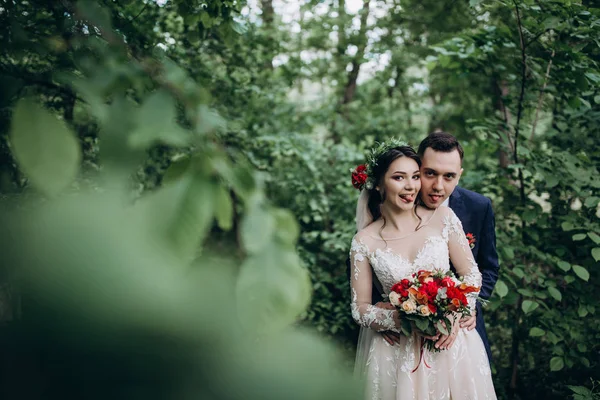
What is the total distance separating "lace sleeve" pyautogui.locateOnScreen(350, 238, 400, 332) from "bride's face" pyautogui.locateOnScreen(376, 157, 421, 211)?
0.37 metres

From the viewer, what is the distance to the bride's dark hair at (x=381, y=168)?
2939 mm

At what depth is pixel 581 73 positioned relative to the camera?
11.2 ft

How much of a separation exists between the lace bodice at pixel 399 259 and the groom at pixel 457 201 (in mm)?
181

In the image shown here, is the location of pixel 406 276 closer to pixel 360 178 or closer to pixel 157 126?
pixel 360 178

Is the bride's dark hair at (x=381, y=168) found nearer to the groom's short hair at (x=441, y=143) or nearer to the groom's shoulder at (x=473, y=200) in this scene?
the groom's short hair at (x=441, y=143)

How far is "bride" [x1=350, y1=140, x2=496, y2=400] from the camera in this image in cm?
283

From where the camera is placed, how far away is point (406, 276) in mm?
2801

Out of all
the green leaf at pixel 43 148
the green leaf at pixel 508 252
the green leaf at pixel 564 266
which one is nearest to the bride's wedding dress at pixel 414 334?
the green leaf at pixel 508 252

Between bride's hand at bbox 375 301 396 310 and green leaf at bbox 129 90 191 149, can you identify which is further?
bride's hand at bbox 375 301 396 310

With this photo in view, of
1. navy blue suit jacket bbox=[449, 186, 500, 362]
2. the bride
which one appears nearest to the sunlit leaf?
navy blue suit jacket bbox=[449, 186, 500, 362]

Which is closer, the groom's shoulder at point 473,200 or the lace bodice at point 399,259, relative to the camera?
the lace bodice at point 399,259

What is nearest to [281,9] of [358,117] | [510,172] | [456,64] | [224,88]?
[358,117]

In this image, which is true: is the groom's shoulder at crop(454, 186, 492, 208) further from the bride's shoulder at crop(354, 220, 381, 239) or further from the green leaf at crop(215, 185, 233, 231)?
the green leaf at crop(215, 185, 233, 231)

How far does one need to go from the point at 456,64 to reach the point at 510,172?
1.15 metres
